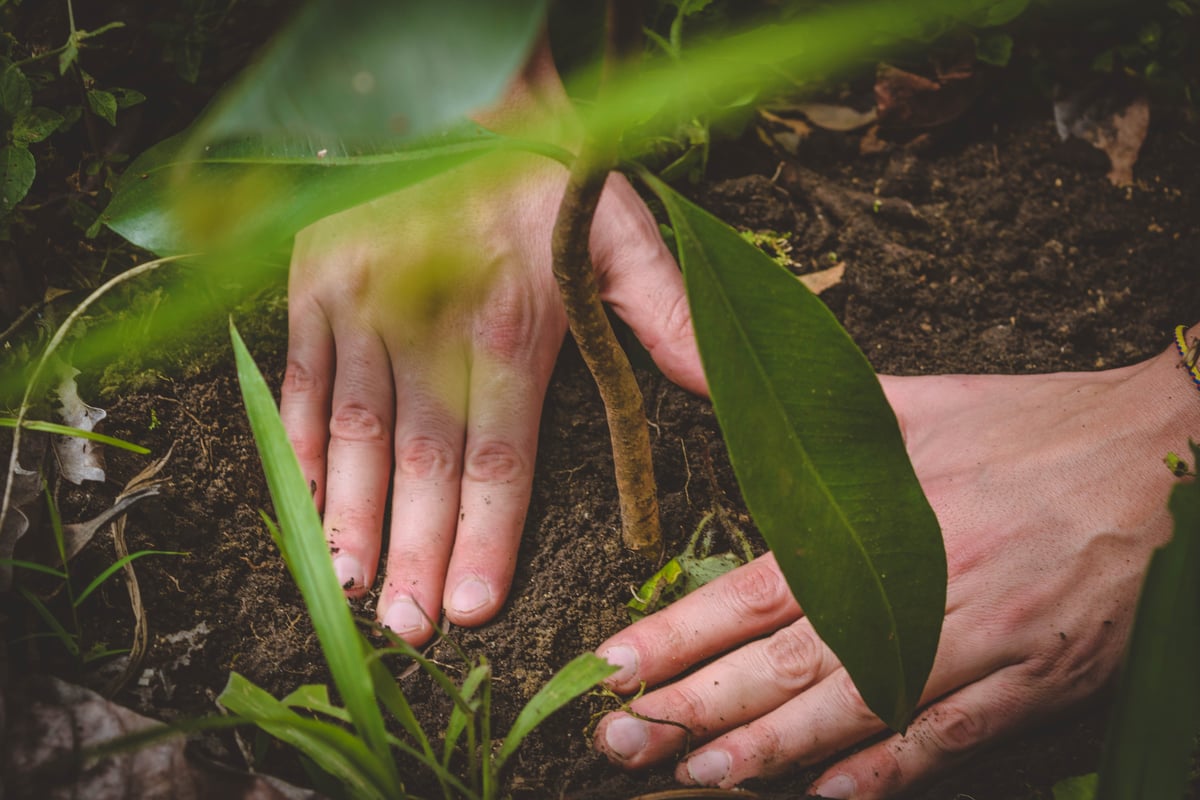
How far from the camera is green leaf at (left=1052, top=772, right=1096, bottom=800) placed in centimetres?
93

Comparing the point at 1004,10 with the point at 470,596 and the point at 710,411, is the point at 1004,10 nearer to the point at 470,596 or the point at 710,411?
the point at 710,411

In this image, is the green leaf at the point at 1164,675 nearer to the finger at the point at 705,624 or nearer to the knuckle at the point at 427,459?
the finger at the point at 705,624

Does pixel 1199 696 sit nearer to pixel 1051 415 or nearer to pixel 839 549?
pixel 839 549

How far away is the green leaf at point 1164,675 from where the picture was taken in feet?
1.71

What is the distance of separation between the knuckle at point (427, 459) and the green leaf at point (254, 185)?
0.51 meters

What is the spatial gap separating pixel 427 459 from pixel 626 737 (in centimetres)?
54

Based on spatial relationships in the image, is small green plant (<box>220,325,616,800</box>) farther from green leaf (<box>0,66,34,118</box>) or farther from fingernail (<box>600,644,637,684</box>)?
green leaf (<box>0,66,34,118</box>)

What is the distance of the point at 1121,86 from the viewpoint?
1647 millimetres

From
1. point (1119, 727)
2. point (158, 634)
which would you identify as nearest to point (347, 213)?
point (158, 634)

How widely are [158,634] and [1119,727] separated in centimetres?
102

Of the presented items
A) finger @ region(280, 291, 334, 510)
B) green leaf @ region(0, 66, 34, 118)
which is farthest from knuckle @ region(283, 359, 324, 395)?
green leaf @ region(0, 66, 34, 118)

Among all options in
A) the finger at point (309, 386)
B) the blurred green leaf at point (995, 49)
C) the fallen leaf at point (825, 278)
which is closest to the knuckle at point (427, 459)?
the finger at point (309, 386)

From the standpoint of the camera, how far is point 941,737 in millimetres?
1062

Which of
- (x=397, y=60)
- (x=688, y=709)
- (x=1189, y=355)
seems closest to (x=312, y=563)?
(x=397, y=60)
